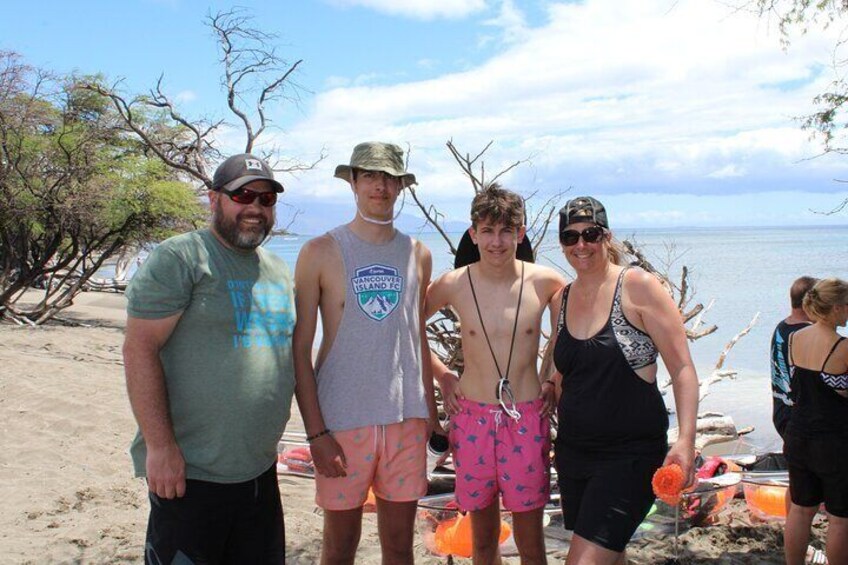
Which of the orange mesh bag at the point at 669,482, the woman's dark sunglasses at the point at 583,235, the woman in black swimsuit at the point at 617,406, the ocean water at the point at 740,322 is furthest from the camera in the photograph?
the ocean water at the point at 740,322

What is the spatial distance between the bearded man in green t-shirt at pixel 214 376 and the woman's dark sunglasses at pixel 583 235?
1.30 meters

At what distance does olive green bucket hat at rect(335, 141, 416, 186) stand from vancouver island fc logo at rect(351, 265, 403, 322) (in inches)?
18.1

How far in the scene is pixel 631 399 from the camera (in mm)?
3324

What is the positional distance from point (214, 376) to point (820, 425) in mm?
3395

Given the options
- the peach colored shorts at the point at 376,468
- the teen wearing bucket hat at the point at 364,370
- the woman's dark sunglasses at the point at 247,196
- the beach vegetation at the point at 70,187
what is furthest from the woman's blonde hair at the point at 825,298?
the beach vegetation at the point at 70,187

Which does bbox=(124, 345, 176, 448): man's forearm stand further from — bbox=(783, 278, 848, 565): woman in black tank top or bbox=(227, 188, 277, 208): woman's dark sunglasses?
bbox=(783, 278, 848, 565): woman in black tank top

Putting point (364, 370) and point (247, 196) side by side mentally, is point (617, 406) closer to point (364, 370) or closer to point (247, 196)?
point (364, 370)

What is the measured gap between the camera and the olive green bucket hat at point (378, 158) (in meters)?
3.59

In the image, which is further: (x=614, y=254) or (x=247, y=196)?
(x=614, y=254)

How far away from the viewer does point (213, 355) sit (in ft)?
9.77

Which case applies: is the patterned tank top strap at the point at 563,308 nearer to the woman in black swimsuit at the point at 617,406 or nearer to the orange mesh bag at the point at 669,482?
the woman in black swimsuit at the point at 617,406

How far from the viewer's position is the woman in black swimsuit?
128 inches

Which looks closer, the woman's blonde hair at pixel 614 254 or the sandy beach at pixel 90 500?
the woman's blonde hair at pixel 614 254

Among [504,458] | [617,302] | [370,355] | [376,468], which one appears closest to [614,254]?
[617,302]
